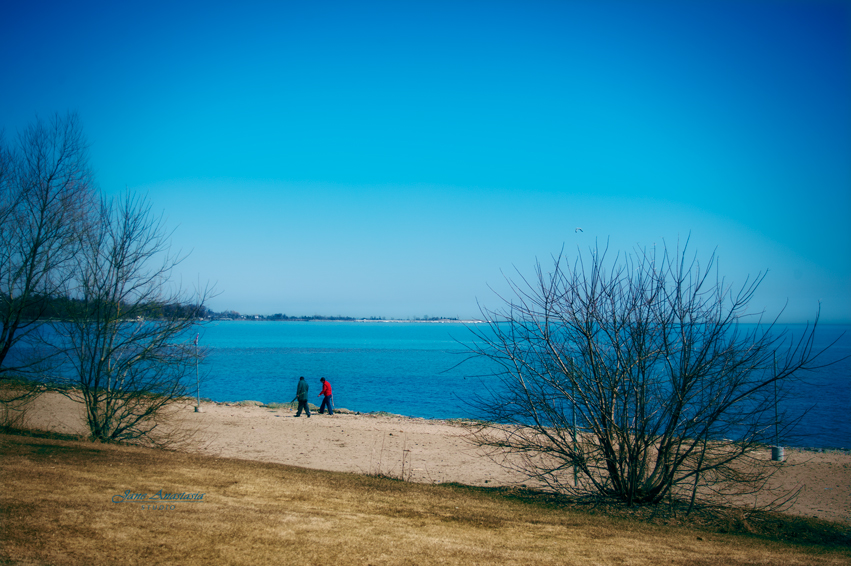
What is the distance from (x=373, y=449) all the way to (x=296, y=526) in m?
11.2

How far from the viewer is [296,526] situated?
5.77m

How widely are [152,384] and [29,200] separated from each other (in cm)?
518

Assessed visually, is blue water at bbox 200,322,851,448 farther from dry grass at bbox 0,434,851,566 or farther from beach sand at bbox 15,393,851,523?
dry grass at bbox 0,434,851,566

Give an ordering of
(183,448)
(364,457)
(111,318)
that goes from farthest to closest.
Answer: (364,457) < (183,448) < (111,318)

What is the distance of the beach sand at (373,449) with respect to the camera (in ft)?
43.5

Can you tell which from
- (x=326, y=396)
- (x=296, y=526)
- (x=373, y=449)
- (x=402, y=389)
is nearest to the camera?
(x=296, y=526)

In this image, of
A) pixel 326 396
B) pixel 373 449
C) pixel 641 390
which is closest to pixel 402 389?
pixel 326 396

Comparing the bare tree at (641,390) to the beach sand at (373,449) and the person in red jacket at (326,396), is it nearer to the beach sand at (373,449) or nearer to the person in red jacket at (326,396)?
the beach sand at (373,449)

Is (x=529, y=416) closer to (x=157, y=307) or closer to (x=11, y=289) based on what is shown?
(x=157, y=307)

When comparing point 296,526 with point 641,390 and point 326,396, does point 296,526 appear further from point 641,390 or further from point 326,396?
point 326,396

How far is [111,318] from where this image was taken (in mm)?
12336

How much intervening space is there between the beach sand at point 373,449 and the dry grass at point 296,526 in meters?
4.18

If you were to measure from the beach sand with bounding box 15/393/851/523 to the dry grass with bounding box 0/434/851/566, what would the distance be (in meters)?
4.18

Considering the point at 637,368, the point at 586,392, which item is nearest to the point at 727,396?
the point at 637,368
